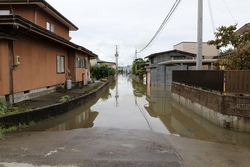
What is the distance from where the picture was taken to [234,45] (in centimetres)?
1146

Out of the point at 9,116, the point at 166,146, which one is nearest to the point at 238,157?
the point at 166,146

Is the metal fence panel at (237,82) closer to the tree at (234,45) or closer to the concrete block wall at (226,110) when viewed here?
the concrete block wall at (226,110)

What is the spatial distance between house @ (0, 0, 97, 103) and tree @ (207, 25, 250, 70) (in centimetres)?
832

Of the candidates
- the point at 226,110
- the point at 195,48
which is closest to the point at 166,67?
the point at 195,48

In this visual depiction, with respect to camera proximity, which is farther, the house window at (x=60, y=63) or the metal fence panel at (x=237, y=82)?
the house window at (x=60, y=63)

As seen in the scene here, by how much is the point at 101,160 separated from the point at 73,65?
13.0 m

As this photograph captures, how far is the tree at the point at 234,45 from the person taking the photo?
9391 millimetres

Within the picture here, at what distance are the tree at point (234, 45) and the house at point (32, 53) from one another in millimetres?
8318

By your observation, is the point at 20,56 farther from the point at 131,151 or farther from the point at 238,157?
the point at 238,157

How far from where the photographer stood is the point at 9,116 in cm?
612

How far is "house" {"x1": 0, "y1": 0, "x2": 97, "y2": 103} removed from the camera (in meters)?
7.60

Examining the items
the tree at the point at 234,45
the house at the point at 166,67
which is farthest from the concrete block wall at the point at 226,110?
the house at the point at 166,67

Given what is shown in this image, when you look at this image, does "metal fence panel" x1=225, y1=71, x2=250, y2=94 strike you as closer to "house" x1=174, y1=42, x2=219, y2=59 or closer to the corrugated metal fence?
the corrugated metal fence

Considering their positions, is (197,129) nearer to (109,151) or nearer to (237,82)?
(237,82)
